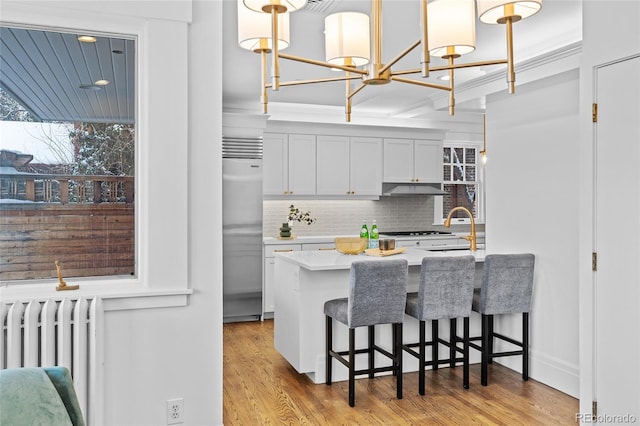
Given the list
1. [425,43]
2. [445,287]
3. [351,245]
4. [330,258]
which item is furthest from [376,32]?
[351,245]

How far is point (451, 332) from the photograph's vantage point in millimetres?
3973

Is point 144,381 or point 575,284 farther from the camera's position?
point 575,284

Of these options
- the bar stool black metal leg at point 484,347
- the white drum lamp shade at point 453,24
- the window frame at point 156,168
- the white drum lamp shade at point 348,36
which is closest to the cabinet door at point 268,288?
the bar stool black metal leg at point 484,347

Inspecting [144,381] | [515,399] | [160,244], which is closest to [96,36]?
[160,244]

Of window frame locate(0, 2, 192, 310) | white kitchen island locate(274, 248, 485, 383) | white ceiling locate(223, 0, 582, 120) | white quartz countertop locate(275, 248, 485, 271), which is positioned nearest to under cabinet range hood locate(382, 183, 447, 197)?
white ceiling locate(223, 0, 582, 120)

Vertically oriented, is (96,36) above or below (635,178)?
above

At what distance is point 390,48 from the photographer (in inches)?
158

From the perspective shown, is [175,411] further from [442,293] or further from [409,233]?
[409,233]

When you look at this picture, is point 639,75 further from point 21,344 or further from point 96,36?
point 21,344

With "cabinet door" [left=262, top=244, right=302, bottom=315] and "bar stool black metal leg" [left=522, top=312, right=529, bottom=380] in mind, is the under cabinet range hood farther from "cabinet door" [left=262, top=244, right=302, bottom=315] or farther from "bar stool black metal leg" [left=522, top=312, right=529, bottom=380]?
"bar stool black metal leg" [left=522, top=312, right=529, bottom=380]

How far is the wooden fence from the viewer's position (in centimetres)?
236

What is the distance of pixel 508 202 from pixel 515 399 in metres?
1.54

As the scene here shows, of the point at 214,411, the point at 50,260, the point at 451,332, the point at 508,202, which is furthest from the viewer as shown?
the point at 508,202

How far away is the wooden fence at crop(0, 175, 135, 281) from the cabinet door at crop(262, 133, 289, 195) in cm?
393
